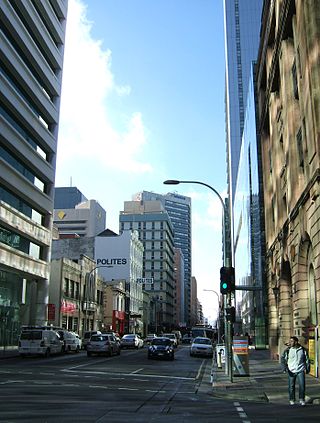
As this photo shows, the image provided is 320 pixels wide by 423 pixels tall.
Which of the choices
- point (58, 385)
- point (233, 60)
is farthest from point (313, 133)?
point (233, 60)

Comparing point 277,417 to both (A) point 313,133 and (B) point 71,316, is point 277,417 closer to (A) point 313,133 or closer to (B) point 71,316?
(A) point 313,133

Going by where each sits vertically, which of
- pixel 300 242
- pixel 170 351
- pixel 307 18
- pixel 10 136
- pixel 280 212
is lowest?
pixel 170 351

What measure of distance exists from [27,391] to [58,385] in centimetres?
214

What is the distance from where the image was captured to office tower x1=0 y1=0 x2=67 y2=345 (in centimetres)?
4375

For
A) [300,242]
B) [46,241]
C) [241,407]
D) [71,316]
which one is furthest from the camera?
[71,316]

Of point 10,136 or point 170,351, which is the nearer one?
point 170,351

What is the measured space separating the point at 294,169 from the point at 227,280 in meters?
9.36

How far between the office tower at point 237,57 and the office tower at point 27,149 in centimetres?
7589

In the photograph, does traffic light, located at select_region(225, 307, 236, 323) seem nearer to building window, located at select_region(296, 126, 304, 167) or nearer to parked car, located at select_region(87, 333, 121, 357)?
building window, located at select_region(296, 126, 304, 167)

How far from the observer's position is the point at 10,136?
1729 inches

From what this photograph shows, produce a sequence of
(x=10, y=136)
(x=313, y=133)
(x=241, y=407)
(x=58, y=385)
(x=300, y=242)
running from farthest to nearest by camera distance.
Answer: (x=10, y=136)
(x=300, y=242)
(x=313, y=133)
(x=58, y=385)
(x=241, y=407)

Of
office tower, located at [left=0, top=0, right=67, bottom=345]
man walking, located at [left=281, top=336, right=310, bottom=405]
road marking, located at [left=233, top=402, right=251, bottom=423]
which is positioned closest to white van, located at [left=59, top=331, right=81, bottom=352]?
office tower, located at [left=0, top=0, right=67, bottom=345]

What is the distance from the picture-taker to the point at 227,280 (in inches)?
786

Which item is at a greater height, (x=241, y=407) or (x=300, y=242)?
(x=300, y=242)
